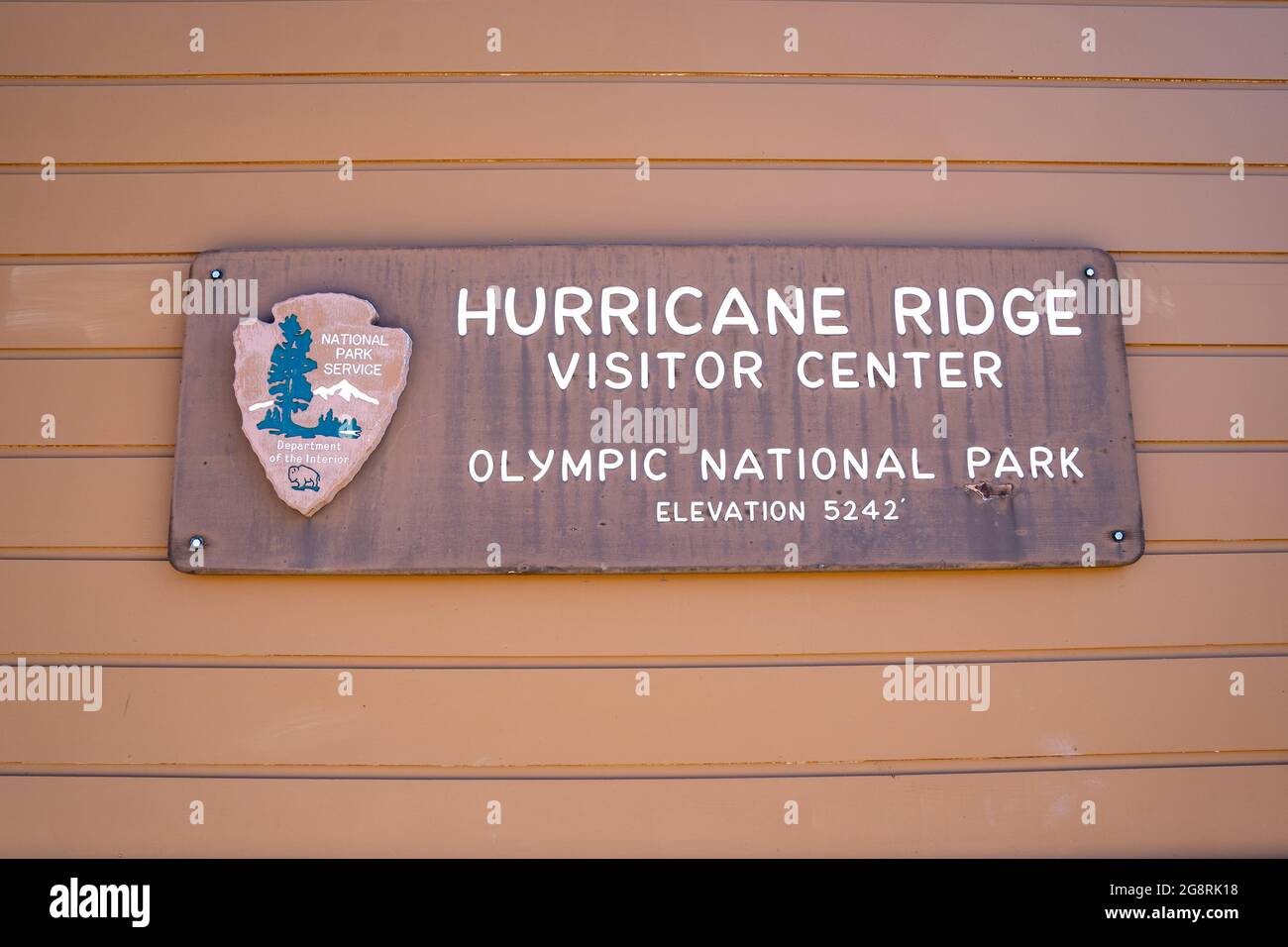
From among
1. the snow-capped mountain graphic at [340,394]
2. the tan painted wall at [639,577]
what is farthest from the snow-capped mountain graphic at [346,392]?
the tan painted wall at [639,577]

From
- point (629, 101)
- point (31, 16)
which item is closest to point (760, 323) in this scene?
point (629, 101)

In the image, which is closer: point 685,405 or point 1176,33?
point 685,405

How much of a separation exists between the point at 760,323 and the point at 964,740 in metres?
1.25

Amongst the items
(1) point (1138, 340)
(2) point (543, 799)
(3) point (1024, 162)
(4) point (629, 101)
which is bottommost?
(2) point (543, 799)

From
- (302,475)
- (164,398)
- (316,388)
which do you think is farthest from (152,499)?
(316,388)

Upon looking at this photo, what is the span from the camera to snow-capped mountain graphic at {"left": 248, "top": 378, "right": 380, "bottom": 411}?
2082 mm

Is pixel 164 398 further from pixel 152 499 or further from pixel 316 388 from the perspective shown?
pixel 316 388

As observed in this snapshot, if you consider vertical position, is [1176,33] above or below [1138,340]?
above

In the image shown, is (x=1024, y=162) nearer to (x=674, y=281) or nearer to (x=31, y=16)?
(x=674, y=281)

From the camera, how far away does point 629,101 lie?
2268mm

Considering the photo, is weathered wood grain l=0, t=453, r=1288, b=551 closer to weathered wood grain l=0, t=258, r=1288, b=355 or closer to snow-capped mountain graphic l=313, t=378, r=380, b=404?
weathered wood grain l=0, t=258, r=1288, b=355

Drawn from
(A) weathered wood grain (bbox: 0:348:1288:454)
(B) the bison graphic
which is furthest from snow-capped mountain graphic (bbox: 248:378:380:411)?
(A) weathered wood grain (bbox: 0:348:1288:454)

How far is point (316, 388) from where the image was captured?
209cm

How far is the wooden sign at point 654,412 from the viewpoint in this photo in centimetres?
209
